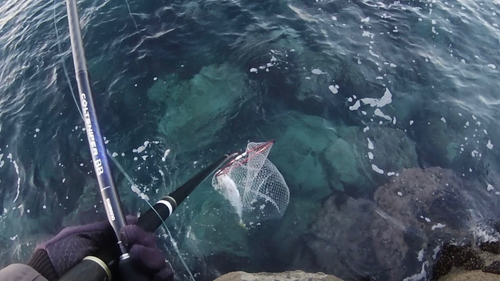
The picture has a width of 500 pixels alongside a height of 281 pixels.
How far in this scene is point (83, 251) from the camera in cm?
405

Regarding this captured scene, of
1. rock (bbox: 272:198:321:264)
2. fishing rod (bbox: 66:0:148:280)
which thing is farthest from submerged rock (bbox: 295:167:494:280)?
fishing rod (bbox: 66:0:148:280)

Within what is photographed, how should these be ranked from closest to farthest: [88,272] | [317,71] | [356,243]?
1. [88,272]
2. [356,243]
3. [317,71]

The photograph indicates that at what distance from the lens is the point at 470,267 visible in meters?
6.11

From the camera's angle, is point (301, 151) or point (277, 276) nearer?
point (277, 276)

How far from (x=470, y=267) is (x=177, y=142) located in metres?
6.35

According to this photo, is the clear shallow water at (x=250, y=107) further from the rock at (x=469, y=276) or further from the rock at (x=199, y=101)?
the rock at (x=469, y=276)

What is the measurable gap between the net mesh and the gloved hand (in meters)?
3.06

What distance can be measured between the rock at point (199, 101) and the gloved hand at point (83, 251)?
393 centimetres

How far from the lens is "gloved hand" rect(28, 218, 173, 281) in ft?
12.5

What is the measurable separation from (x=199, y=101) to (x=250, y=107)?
51.4 inches

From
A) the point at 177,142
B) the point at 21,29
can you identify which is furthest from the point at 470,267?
the point at 21,29

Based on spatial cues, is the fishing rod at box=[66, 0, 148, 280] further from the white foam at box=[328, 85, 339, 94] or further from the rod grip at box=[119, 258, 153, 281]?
the white foam at box=[328, 85, 339, 94]

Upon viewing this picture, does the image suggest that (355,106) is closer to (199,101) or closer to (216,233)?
(199,101)

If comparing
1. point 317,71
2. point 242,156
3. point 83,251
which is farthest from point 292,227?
point 317,71
